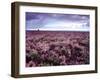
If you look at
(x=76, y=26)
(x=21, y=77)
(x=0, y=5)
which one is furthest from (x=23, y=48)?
(x=76, y=26)

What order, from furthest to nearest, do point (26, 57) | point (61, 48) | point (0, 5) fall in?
point (61, 48) → point (26, 57) → point (0, 5)

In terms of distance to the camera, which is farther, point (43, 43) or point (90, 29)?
point (90, 29)

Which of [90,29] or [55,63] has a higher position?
[90,29]

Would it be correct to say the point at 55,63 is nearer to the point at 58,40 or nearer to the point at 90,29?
the point at 58,40

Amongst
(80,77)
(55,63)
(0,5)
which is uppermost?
(0,5)

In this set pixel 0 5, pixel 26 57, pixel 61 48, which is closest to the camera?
pixel 0 5

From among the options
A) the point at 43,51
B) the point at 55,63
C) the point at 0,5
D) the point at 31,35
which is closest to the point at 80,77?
the point at 55,63
